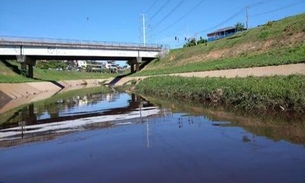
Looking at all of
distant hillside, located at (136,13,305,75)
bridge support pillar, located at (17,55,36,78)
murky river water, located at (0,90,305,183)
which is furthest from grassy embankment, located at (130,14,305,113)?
bridge support pillar, located at (17,55,36,78)

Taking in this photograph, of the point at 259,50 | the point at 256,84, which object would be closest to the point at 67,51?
the point at 259,50

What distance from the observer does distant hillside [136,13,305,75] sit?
35031 mm

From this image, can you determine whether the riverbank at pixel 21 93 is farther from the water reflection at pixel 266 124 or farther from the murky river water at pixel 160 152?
the water reflection at pixel 266 124

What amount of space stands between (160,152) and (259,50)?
130 ft

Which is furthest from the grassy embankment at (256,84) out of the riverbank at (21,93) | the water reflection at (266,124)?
the riverbank at (21,93)

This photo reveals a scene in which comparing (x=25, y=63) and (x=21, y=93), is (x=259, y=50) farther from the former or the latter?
(x=25, y=63)

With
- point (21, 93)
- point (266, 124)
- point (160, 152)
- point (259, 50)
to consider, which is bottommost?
point (160, 152)

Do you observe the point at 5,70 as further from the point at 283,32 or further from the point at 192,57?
the point at 283,32

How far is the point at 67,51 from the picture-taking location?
7094 cm

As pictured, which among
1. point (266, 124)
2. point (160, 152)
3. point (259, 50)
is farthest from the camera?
point (259, 50)

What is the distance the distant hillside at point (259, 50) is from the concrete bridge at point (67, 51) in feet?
31.9

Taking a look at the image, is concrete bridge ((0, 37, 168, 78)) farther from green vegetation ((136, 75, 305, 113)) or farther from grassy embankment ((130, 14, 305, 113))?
green vegetation ((136, 75, 305, 113))

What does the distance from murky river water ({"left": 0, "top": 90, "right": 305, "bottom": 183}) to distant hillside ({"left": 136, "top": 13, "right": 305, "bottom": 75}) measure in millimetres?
17709

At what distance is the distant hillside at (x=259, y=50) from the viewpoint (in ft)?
115
